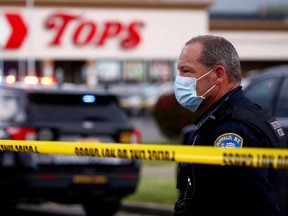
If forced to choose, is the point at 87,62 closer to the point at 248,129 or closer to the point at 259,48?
the point at 259,48

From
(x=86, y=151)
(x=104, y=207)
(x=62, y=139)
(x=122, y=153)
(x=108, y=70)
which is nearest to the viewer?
(x=122, y=153)

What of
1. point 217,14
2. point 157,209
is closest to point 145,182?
point 157,209

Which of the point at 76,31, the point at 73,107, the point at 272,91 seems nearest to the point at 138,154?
the point at 272,91

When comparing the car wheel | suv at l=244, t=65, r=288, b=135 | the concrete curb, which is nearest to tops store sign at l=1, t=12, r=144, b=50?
the concrete curb

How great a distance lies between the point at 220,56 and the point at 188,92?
248mm

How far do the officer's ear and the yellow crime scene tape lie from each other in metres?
0.32

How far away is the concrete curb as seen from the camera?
10.4 meters

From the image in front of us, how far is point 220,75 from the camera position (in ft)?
11.0

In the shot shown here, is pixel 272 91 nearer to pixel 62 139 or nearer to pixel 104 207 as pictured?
pixel 62 139

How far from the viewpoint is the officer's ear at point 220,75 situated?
3361mm

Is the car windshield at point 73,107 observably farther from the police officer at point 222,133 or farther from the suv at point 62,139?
the police officer at point 222,133

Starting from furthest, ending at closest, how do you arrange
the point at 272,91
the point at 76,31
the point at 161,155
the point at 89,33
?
the point at 89,33
the point at 76,31
the point at 272,91
the point at 161,155

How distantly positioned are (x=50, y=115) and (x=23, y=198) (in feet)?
3.22

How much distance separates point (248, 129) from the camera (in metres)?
3.20
